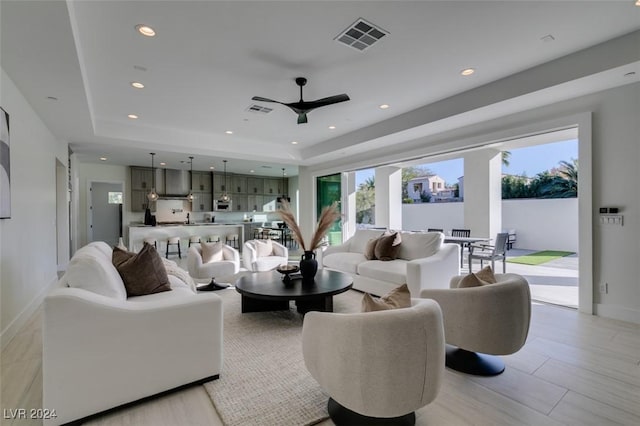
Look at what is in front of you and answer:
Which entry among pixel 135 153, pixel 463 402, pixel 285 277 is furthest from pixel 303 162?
pixel 463 402

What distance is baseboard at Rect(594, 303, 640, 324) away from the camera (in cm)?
322

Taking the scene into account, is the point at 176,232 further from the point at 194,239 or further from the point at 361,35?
the point at 361,35

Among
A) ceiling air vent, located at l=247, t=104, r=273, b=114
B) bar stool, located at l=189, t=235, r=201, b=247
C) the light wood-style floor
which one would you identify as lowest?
the light wood-style floor

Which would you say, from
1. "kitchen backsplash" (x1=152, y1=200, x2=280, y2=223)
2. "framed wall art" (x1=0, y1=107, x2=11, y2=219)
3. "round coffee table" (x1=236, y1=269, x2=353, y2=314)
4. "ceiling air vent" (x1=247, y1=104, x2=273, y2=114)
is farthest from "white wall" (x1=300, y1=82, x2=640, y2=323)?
"kitchen backsplash" (x1=152, y1=200, x2=280, y2=223)

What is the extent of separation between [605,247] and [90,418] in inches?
199

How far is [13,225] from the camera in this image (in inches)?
120

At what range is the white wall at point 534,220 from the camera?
9320 millimetres

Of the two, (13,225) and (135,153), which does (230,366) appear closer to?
(13,225)

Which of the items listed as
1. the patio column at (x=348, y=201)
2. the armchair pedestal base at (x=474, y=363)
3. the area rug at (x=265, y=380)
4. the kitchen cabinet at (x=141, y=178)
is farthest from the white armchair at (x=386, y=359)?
the kitchen cabinet at (x=141, y=178)

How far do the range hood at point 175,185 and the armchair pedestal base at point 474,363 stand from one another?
369 inches

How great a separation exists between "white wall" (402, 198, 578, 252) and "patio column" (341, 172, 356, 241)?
130 inches

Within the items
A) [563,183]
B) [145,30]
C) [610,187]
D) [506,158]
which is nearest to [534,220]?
[563,183]

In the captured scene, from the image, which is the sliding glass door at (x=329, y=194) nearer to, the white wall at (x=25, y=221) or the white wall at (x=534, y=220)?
the white wall at (x=534, y=220)

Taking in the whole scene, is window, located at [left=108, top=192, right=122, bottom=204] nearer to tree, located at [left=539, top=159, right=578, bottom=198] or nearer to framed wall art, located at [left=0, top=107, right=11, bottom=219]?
framed wall art, located at [left=0, top=107, right=11, bottom=219]
